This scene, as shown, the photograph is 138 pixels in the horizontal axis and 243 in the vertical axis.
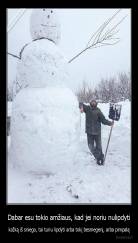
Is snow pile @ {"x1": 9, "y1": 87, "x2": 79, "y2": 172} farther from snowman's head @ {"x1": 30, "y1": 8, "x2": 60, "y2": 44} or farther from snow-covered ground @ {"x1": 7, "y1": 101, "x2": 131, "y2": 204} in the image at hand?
snowman's head @ {"x1": 30, "y1": 8, "x2": 60, "y2": 44}

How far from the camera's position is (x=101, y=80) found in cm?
Result: 2572

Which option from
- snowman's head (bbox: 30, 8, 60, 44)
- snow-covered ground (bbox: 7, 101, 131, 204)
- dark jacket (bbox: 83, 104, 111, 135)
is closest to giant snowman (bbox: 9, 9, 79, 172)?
snowman's head (bbox: 30, 8, 60, 44)

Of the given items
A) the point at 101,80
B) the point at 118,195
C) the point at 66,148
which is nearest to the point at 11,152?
the point at 66,148

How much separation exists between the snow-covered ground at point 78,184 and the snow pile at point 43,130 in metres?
0.20

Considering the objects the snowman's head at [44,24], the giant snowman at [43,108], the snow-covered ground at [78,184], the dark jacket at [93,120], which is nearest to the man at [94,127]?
the dark jacket at [93,120]

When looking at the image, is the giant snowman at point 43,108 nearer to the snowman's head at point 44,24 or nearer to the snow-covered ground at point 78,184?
Answer: the snowman's head at point 44,24

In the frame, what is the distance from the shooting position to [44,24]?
6.16 m

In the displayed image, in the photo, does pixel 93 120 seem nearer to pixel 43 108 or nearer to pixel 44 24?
pixel 43 108

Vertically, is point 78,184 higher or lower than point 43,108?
lower

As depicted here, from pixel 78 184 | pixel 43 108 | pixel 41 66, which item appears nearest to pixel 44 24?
pixel 41 66

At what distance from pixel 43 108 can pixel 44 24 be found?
1660 mm

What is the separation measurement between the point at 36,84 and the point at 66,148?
1.30 m

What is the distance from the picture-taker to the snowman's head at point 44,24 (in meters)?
6.11
